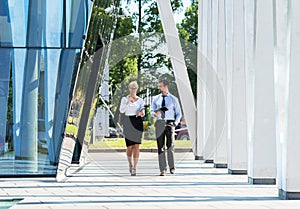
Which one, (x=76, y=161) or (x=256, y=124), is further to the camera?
(x=76, y=161)

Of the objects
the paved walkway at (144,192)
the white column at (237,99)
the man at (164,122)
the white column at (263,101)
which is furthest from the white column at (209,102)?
the white column at (263,101)

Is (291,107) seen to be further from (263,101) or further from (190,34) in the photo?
(190,34)

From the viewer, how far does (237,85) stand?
14.7 m

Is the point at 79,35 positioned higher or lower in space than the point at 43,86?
higher

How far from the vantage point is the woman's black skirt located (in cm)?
1327

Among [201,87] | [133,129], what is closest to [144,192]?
[133,129]

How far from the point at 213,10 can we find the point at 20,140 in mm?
7990

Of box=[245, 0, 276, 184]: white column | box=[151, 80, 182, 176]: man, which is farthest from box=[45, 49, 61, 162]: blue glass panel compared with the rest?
box=[245, 0, 276, 184]: white column

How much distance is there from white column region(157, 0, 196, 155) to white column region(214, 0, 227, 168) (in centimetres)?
377

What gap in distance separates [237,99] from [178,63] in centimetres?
867

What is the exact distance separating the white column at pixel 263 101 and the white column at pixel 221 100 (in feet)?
18.8

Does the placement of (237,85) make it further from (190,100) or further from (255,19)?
(190,100)

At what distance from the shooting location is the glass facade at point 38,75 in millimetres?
13539

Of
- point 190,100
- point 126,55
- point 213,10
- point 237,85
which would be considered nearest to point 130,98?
point 237,85
